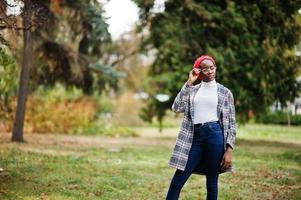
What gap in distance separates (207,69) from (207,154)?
94cm

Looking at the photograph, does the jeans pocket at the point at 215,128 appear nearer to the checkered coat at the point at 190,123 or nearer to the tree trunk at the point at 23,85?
the checkered coat at the point at 190,123

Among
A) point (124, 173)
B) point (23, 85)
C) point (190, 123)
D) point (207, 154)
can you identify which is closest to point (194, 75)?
point (190, 123)

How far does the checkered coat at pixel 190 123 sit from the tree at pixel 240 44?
1251cm

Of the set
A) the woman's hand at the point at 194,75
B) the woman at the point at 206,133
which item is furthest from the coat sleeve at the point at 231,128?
the woman's hand at the point at 194,75

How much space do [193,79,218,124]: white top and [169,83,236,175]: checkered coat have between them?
0.05 metres

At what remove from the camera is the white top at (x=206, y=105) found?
21.6 ft

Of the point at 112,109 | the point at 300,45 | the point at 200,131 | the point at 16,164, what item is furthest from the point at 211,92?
the point at 112,109

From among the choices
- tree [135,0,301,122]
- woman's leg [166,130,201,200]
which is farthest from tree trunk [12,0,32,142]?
woman's leg [166,130,201,200]

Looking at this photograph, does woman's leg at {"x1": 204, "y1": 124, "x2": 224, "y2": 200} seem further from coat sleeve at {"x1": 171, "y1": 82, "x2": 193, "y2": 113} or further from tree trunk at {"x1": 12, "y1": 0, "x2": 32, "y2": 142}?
tree trunk at {"x1": 12, "y1": 0, "x2": 32, "y2": 142}

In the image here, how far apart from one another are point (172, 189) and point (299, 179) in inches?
191

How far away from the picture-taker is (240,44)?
19.4 meters

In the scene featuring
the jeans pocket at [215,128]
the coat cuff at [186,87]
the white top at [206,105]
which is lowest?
the jeans pocket at [215,128]

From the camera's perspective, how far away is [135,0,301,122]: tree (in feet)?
63.1

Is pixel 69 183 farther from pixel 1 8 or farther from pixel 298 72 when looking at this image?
pixel 298 72
